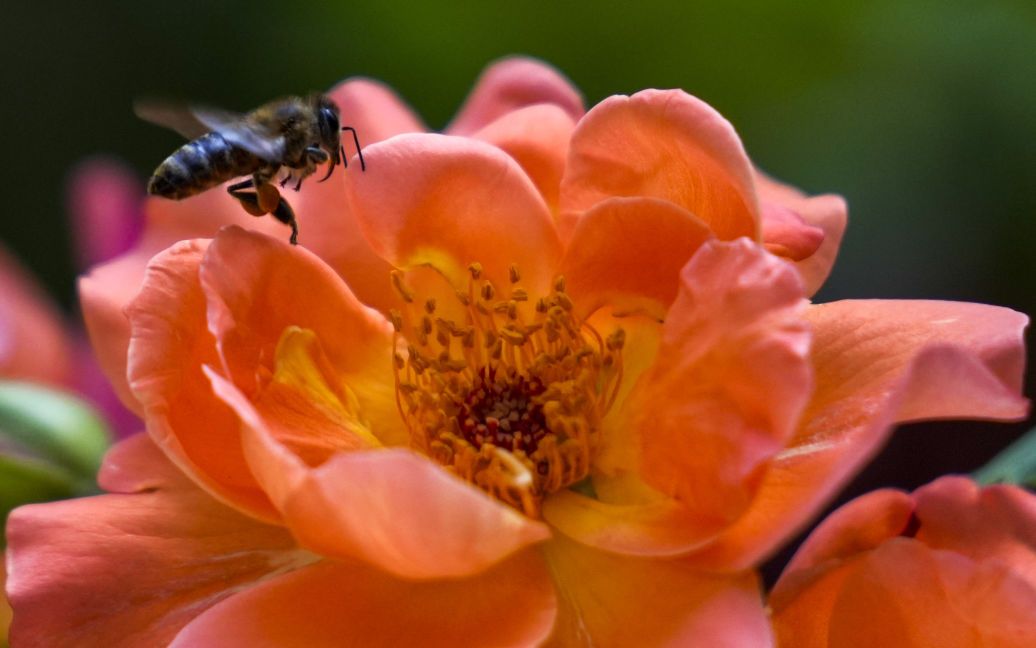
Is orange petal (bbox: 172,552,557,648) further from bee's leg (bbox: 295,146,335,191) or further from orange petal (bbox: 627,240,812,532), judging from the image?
bee's leg (bbox: 295,146,335,191)

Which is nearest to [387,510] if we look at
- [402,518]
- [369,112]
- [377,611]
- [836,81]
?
[402,518]

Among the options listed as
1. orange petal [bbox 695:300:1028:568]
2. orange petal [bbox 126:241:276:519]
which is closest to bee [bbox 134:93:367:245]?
orange petal [bbox 126:241:276:519]

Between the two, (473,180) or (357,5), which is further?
(357,5)

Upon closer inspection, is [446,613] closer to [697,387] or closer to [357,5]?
[697,387]

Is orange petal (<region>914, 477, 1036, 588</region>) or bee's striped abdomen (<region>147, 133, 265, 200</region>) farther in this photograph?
bee's striped abdomen (<region>147, 133, 265, 200</region>)

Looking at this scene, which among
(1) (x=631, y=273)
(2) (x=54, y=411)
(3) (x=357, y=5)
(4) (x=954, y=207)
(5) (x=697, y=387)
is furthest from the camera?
(3) (x=357, y=5)

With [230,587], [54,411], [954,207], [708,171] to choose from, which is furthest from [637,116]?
[954,207]
